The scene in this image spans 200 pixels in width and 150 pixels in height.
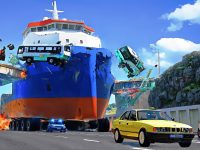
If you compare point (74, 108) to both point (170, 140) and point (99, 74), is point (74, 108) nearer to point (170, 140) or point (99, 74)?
point (99, 74)

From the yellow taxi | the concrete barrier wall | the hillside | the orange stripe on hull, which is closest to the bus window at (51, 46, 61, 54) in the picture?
the orange stripe on hull

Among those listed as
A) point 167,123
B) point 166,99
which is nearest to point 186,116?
point 167,123

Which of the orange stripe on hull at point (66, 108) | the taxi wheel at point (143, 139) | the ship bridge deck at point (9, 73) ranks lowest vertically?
the taxi wheel at point (143, 139)

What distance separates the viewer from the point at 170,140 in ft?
41.6

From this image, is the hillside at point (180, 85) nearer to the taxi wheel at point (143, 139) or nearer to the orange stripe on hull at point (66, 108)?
the orange stripe on hull at point (66, 108)

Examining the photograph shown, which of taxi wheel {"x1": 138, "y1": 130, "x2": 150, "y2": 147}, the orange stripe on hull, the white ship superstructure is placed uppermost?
the white ship superstructure

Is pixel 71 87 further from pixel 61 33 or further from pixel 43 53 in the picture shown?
pixel 61 33

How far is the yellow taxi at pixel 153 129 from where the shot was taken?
12688 mm

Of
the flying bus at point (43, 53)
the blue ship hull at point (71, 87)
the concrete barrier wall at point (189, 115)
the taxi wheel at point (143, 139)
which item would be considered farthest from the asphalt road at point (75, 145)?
the flying bus at point (43, 53)

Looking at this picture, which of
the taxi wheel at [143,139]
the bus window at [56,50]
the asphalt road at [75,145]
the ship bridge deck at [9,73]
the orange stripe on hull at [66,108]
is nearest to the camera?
the asphalt road at [75,145]

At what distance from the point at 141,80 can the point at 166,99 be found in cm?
4540

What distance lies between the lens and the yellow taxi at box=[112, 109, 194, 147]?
41.6 ft

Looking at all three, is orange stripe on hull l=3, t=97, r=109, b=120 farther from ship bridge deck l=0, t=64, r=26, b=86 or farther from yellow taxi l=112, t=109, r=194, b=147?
yellow taxi l=112, t=109, r=194, b=147

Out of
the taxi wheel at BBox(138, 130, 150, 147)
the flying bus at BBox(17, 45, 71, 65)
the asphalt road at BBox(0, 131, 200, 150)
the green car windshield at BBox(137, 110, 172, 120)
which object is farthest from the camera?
the flying bus at BBox(17, 45, 71, 65)
